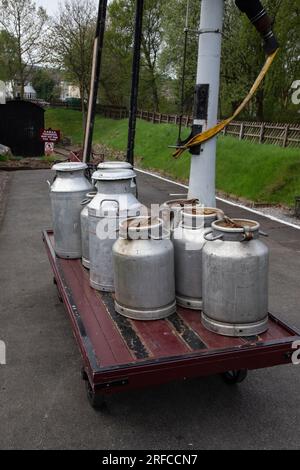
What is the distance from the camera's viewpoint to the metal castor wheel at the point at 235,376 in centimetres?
354

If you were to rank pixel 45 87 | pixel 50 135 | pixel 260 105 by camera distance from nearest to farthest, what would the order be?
pixel 50 135 < pixel 260 105 < pixel 45 87

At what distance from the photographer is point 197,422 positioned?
324 cm

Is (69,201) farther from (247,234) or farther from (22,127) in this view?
(22,127)

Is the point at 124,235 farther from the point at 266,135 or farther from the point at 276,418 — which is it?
the point at 266,135

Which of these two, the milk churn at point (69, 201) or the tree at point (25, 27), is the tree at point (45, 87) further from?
the milk churn at point (69, 201)

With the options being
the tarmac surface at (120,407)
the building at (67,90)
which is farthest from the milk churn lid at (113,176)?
the building at (67,90)

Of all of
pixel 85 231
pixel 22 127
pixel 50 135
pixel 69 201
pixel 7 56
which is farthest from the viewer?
pixel 7 56

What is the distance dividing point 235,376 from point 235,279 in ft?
3.82

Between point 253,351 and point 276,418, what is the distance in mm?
858

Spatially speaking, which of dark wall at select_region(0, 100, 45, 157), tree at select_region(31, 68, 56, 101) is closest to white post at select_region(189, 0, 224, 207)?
dark wall at select_region(0, 100, 45, 157)

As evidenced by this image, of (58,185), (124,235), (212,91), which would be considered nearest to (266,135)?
(212,91)

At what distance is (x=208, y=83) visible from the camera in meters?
5.46

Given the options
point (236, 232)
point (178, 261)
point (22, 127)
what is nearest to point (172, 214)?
point (178, 261)

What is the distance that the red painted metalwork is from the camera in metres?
2.61
